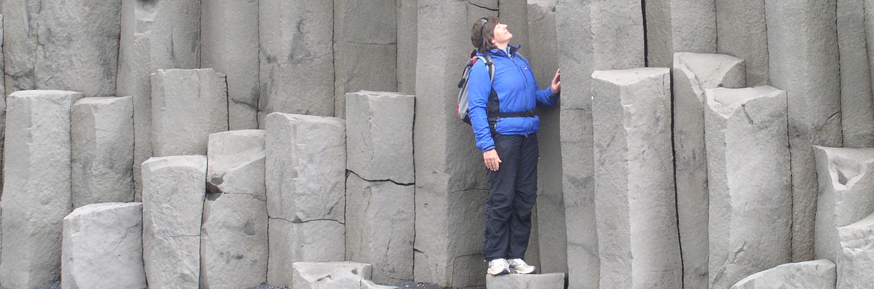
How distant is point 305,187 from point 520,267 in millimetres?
2033

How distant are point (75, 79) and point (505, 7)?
165 inches

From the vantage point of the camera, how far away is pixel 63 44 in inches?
353

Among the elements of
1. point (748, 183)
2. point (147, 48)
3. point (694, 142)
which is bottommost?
point (748, 183)

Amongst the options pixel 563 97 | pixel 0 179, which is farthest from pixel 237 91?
pixel 563 97

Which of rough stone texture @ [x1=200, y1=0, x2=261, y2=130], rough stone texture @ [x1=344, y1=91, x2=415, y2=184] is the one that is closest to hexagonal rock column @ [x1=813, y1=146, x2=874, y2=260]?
rough stone texture @ [x1=344, y1=91, x2=415, y2=184]

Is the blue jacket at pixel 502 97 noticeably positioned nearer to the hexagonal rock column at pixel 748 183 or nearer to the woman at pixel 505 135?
the woman at pixel 505 135

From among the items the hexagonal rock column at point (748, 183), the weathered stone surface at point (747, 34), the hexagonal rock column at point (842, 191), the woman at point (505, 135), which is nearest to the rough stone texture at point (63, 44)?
the woman at point (505, 135)

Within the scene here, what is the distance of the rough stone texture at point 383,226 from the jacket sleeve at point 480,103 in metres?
1.30

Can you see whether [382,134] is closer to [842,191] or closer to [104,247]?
[104,247]

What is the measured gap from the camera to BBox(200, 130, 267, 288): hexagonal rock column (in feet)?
26.8

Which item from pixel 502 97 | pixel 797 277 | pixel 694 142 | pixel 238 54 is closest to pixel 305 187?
pixel 238 54

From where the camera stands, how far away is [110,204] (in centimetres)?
853

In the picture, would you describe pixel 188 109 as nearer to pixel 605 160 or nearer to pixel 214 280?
pixel 214 280

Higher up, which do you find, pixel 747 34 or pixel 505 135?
pixel 747 34
